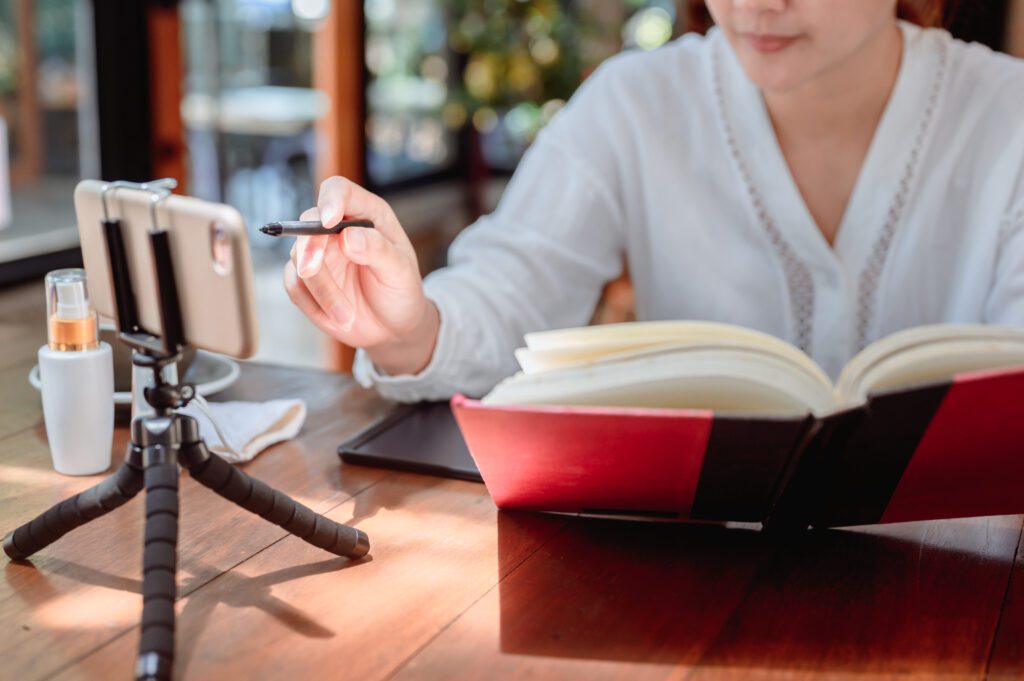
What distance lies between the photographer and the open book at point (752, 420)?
2.09 ft

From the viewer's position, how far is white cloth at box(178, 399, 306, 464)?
91 centimetres

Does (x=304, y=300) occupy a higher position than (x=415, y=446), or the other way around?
(x=304, y=300)

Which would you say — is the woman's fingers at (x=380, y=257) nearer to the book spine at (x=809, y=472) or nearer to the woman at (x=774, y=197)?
the woman at (x=774, y=197)

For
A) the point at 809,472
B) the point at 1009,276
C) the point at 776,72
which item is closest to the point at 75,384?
the point at 809,472

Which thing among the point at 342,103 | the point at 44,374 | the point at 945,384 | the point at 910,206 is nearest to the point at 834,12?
the point at 910,206

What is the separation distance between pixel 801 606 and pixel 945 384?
0.17 m

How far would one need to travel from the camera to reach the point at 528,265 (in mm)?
1294

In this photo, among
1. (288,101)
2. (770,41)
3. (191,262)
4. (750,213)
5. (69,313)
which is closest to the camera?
(191,262)

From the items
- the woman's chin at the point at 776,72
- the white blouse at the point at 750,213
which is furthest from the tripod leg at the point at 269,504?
the woman's chin at the point at 776,72

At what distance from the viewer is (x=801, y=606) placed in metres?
0.69

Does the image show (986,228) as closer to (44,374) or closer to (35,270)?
(44,374)

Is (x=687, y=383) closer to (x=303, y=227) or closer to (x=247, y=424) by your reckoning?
(x=303, y=227)

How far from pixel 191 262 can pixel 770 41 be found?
0.72 m

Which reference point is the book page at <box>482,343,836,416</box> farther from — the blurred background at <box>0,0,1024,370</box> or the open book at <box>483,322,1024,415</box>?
the blurred background at <box>0,0,1024,370</box>
